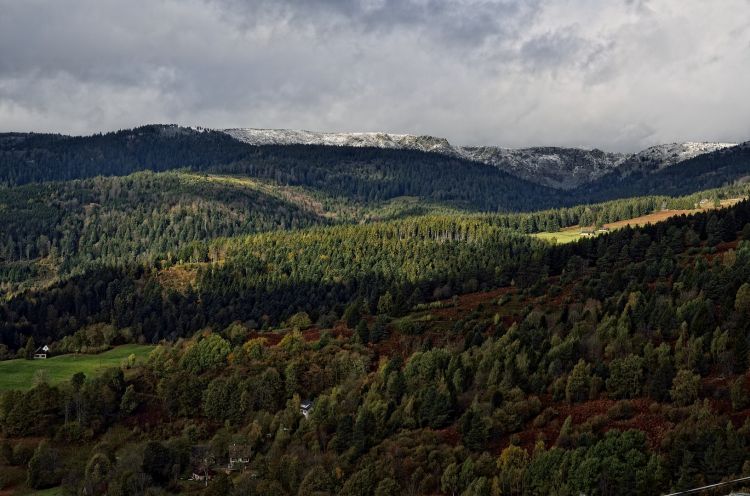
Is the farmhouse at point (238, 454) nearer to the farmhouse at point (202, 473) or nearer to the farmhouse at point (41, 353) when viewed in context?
the farmhouse at point (202, 473)

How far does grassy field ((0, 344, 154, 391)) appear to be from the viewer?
501 ft

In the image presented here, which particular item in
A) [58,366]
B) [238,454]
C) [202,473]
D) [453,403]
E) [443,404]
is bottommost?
[202,473]

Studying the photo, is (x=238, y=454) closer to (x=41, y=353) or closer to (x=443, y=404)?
(x=443, y=404)

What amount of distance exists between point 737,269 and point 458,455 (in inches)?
2522

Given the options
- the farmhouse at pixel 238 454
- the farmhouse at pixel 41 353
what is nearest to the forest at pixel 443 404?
Result: the farmhouse at pixel 238 454

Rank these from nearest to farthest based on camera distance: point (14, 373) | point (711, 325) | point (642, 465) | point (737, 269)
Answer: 1. point (642, 465)
2. point (711, 325)
3. point (737, 269)
4. point (14, 373)

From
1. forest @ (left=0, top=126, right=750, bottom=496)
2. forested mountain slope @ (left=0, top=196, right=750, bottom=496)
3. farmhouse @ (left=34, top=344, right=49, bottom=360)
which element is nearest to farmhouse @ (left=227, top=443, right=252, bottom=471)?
forest @ (left=0, top=126, right=750, bottom=496)

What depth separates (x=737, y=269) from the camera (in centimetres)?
12862

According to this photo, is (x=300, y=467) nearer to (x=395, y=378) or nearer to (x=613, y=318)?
(x=395, y=378)

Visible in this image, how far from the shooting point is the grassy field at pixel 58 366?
152625 millimetres

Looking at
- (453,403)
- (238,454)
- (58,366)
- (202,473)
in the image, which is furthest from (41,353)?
(453,403)

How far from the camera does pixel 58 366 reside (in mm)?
165250

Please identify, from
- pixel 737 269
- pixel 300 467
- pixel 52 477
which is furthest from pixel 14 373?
pixel 737 269

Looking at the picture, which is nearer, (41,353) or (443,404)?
(443,404)
